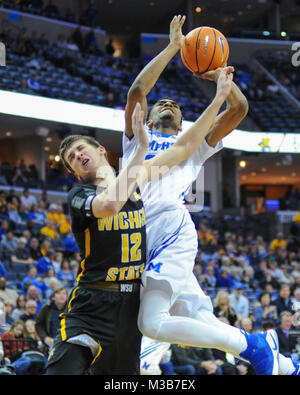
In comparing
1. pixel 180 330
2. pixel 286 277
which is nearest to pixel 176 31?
pixel 180 330

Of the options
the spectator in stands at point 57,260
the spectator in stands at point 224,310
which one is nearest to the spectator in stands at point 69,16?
the spectator in stands at point 57,260

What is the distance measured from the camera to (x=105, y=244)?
344 centimetres

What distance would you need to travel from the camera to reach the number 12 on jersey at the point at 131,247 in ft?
11.4

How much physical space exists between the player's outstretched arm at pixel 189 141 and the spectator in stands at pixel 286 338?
15.6 ft

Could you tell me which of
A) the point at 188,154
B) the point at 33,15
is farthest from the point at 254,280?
the point at 33,15

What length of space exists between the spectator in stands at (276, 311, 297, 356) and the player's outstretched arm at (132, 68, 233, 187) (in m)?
4.77

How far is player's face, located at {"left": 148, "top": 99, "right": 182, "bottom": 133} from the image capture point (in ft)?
13.5

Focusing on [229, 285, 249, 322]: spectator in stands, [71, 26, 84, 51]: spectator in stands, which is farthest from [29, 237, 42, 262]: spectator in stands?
[71, 26, 84, 51]: spectator in stands

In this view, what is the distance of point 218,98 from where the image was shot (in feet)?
11.6

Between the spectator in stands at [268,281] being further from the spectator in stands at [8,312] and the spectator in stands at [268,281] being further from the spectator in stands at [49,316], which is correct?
the spectator in stands at [49,316]

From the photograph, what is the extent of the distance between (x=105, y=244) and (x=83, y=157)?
46 centimetres

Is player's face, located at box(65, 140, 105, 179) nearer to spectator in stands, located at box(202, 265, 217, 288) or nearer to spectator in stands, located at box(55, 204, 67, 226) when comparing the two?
spectator in stands, located at box(202, 265, 217, 288)

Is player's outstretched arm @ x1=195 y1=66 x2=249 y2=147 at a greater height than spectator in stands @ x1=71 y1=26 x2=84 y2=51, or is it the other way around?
spectator in stands @ x1=71 y1=26 x2=84 y2=51
